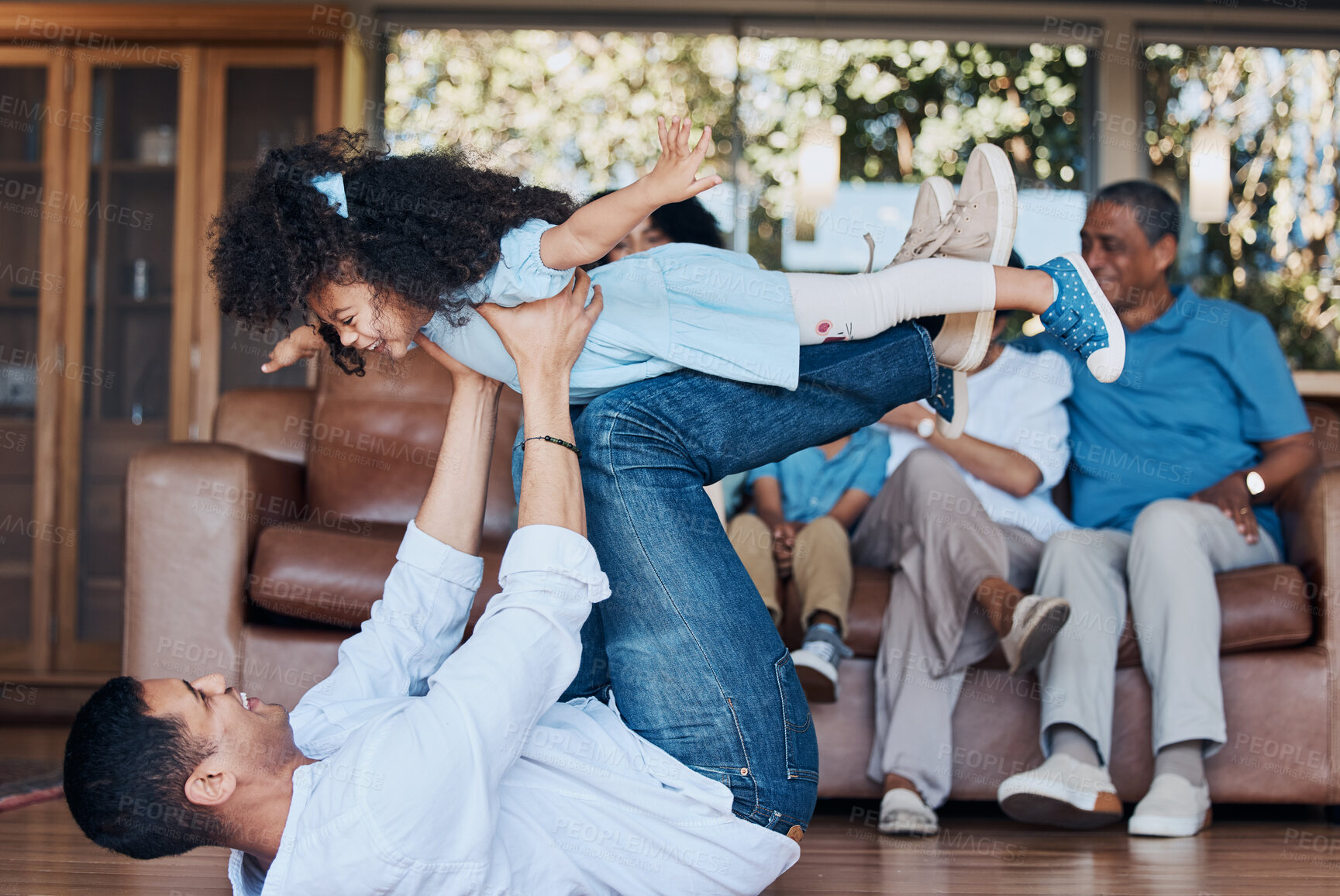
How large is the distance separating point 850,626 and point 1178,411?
0.98 m

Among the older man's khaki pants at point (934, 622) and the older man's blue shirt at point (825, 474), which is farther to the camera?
the older man's blue shirt at point (825, 474)

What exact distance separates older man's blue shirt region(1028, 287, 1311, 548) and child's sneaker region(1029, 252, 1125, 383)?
1.05 metres

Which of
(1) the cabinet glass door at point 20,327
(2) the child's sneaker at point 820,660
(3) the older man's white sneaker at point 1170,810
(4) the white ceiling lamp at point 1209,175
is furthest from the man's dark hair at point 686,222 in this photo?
(1) the cabinet glass door at point 20,327

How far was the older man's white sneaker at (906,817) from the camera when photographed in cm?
194

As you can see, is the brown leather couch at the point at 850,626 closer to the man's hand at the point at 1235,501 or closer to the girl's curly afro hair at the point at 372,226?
the man's hand at the point at 1235,501

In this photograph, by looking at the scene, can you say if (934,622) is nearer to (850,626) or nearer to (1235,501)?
(850,626)

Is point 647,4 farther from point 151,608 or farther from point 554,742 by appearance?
point 554,742

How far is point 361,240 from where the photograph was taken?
1334 millimetres

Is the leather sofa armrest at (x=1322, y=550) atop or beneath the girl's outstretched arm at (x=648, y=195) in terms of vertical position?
beneath

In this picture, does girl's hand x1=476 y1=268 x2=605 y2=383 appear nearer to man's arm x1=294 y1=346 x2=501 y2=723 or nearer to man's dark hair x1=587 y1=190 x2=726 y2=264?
man's arm x1=294 y1=346 x2=501 y2=723

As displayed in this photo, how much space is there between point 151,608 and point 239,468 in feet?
1.06

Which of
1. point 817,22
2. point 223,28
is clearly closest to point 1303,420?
point 817,22

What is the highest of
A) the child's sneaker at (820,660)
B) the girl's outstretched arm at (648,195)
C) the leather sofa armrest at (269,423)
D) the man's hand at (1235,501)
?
the girl's outstretched arm at (648,195)

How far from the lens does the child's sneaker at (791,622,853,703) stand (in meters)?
2.05
